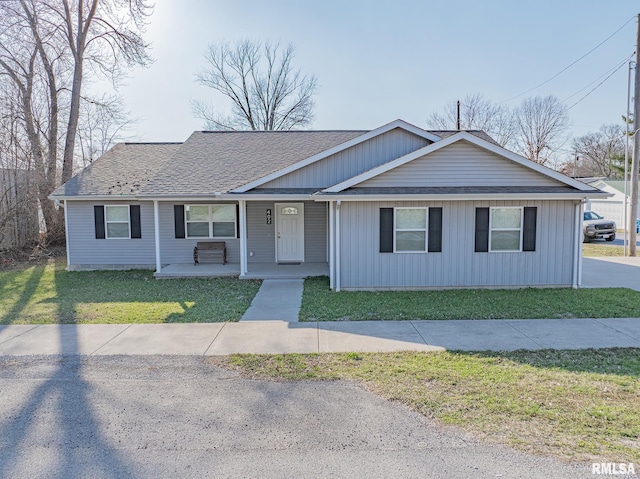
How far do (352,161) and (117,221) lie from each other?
26.4 ft

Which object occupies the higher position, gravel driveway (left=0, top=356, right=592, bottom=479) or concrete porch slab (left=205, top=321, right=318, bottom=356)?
concrete porch slab (left=205, top=321, right=318, bottom=356)

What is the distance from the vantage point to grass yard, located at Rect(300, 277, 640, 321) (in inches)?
305

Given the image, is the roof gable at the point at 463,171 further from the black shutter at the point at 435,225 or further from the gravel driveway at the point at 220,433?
the gravel driveway at the point at 220,433

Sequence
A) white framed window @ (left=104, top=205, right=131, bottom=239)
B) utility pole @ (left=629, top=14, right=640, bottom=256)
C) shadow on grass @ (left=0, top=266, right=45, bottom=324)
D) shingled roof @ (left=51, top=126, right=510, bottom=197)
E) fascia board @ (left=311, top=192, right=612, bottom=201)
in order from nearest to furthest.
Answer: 1. shadow on grass @ (left=0, top=266, right=45, bottom=324)
2. fascia board @ (left=311, top=192, right=612, bottom=201)
3. shingled roof @ (left=51, top=126, right=510, bottom=197)
4. white framed window @ (left=104, top=205, right=131, bottom=239)
5. utility pole @ (left=629, top=14, right=640, bottom=256)

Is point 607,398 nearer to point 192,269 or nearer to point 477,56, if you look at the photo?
point 192,269

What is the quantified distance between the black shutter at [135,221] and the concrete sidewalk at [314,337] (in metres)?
6.57

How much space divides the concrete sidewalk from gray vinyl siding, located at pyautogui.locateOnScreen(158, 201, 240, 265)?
6.24 metres

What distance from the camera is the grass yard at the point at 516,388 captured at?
3600mm

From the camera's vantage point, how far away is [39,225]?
701 inches

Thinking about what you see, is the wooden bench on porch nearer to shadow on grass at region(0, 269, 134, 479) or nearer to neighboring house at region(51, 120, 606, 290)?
neighboring house at region(51, 120, 606, 290)

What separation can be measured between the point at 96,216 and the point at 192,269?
4050 mm

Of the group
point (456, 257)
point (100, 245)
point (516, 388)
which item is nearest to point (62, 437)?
point (516, 388)

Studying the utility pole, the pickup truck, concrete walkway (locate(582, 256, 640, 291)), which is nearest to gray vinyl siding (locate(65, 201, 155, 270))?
concrete walkway (locate(582, 256, 640, 291))

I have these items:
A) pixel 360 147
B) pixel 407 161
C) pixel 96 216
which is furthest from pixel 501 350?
pixel 96 216
